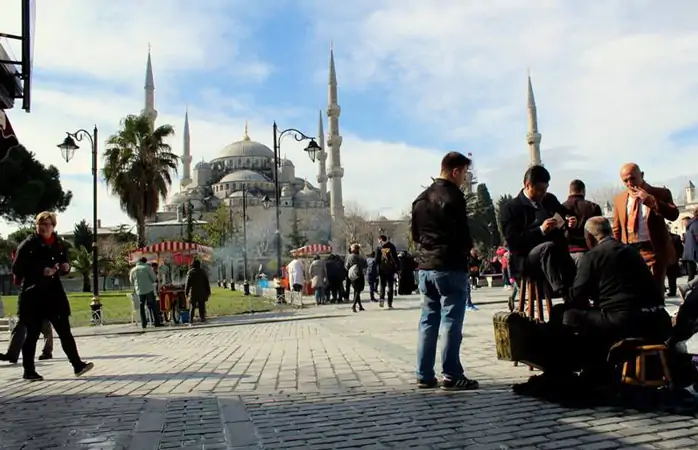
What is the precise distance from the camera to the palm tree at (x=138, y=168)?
2622cm

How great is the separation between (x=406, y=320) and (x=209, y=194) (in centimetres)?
9346

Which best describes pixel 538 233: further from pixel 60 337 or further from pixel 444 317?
pixel 60 337

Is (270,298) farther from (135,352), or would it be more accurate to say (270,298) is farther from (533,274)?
(533,274)

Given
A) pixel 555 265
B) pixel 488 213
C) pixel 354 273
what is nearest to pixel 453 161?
pixel 555 265

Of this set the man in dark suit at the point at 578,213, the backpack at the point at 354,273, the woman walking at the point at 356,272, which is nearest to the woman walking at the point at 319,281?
the woman walking at the point at 356,272

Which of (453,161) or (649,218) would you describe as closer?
(453,161)

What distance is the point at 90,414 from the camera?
443cm

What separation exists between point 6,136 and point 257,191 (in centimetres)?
9062

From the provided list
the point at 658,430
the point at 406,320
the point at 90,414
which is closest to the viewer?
the point at 658,430

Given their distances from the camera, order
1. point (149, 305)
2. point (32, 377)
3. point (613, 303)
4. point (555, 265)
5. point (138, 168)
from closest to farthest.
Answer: point (613, 303)
point (555, 265)
point (32, 377)
point (149, 305)
point (138, 168)

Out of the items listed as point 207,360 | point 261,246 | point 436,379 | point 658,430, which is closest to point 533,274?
point 436,379

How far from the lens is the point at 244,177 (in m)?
97.9

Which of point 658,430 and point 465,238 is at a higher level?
point 465,238

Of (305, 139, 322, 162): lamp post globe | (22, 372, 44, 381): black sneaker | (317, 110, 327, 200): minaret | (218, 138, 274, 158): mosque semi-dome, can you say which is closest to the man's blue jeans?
(22, 372, 44, 381): black sneaker
